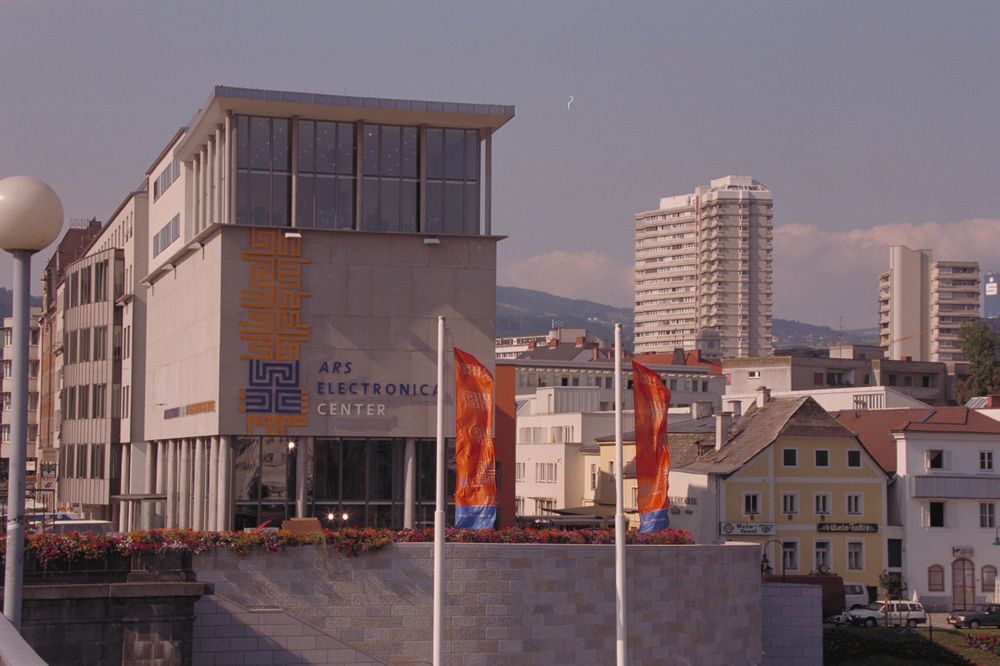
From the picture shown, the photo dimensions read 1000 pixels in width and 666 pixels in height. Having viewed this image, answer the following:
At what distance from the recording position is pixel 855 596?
71.8 m

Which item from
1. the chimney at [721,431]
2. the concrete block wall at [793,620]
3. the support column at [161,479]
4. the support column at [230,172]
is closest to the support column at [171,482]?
the support column at [161,479]

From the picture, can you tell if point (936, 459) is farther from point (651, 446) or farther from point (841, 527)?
point (651, 446)

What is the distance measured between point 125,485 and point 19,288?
66.3 metres

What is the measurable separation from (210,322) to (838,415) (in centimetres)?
4288

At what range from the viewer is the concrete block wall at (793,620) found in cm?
5181

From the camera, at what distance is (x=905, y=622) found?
67.9 metres

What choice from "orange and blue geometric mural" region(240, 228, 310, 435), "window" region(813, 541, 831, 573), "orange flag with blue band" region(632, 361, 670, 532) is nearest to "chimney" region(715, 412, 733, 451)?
"window" region(813, 541, 831, 573)

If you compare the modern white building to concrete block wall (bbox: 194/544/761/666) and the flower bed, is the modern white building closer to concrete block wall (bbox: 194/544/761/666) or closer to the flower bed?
the flower bed

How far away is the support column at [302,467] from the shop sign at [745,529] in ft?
85.0

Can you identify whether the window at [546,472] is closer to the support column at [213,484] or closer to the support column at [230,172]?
the support column at [213,484]

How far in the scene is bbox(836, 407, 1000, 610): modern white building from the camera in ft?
253

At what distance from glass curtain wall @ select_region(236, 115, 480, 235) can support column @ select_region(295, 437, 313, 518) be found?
8074 millimetres

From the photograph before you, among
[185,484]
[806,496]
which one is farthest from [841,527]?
[185,484]

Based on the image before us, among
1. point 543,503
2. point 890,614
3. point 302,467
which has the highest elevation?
point 302,467
